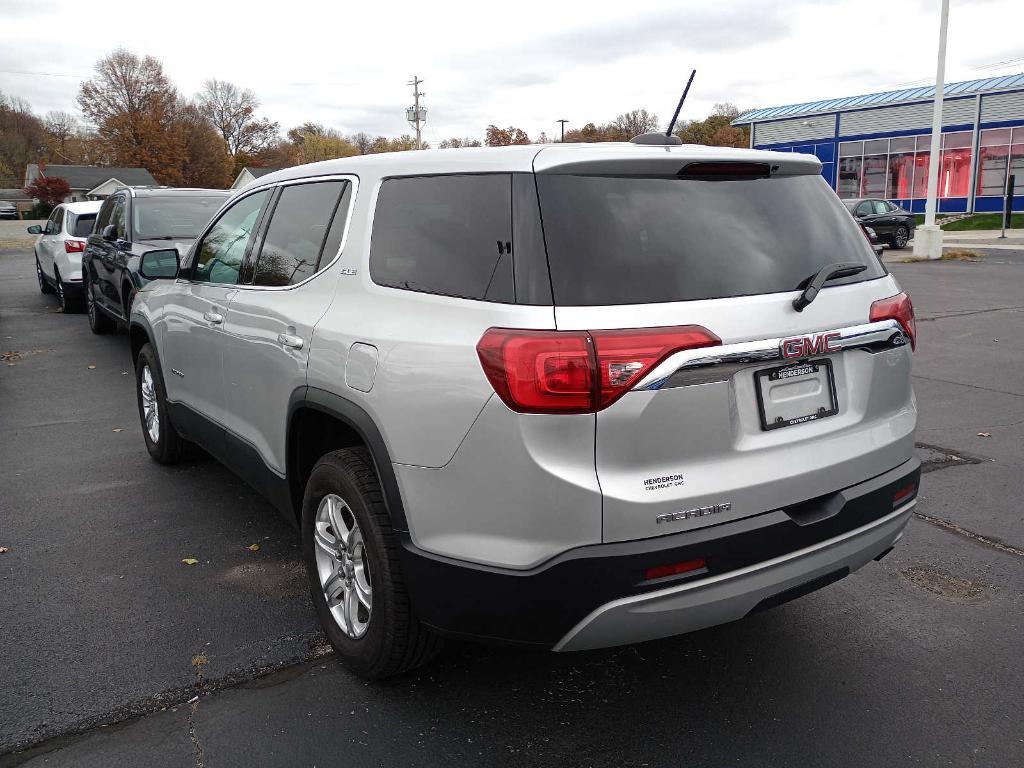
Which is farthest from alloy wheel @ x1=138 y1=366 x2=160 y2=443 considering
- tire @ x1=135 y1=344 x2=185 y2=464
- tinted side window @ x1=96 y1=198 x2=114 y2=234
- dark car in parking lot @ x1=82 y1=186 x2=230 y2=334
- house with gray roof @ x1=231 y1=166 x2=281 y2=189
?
house with gray roof @ x1=231 y1=166 x2=281 y2=189

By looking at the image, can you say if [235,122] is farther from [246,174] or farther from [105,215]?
[105,215]

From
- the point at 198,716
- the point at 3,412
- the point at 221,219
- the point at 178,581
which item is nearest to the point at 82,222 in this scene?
the point at 3,412

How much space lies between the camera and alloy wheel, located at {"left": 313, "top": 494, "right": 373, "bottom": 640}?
3072mm

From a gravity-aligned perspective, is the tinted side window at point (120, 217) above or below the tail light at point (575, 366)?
above

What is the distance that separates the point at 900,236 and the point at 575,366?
28217mm

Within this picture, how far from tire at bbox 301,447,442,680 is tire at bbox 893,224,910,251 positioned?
2758 cm

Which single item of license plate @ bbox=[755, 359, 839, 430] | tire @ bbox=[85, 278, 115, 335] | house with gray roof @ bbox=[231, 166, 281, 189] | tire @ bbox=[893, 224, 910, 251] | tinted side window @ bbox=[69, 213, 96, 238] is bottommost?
tire @ bbox=[893, 224, 910, 251]

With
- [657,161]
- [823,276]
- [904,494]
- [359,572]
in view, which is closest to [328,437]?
[359,572]

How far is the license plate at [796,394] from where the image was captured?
8.50ft

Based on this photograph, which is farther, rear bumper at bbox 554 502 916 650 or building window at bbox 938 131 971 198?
building window at bbox 938 131 971 198

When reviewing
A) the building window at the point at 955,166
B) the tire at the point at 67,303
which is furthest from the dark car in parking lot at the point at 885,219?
the tire at the point at 67,303

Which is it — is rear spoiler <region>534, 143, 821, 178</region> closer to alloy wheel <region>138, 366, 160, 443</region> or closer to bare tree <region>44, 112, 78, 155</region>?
alloy wheel <region>138, 366, 160, 443</region>

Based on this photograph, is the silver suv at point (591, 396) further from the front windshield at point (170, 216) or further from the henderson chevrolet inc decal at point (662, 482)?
the front windshield at point (170, 216)

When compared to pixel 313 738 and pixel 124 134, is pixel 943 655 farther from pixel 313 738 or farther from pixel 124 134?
pixel 124 134
